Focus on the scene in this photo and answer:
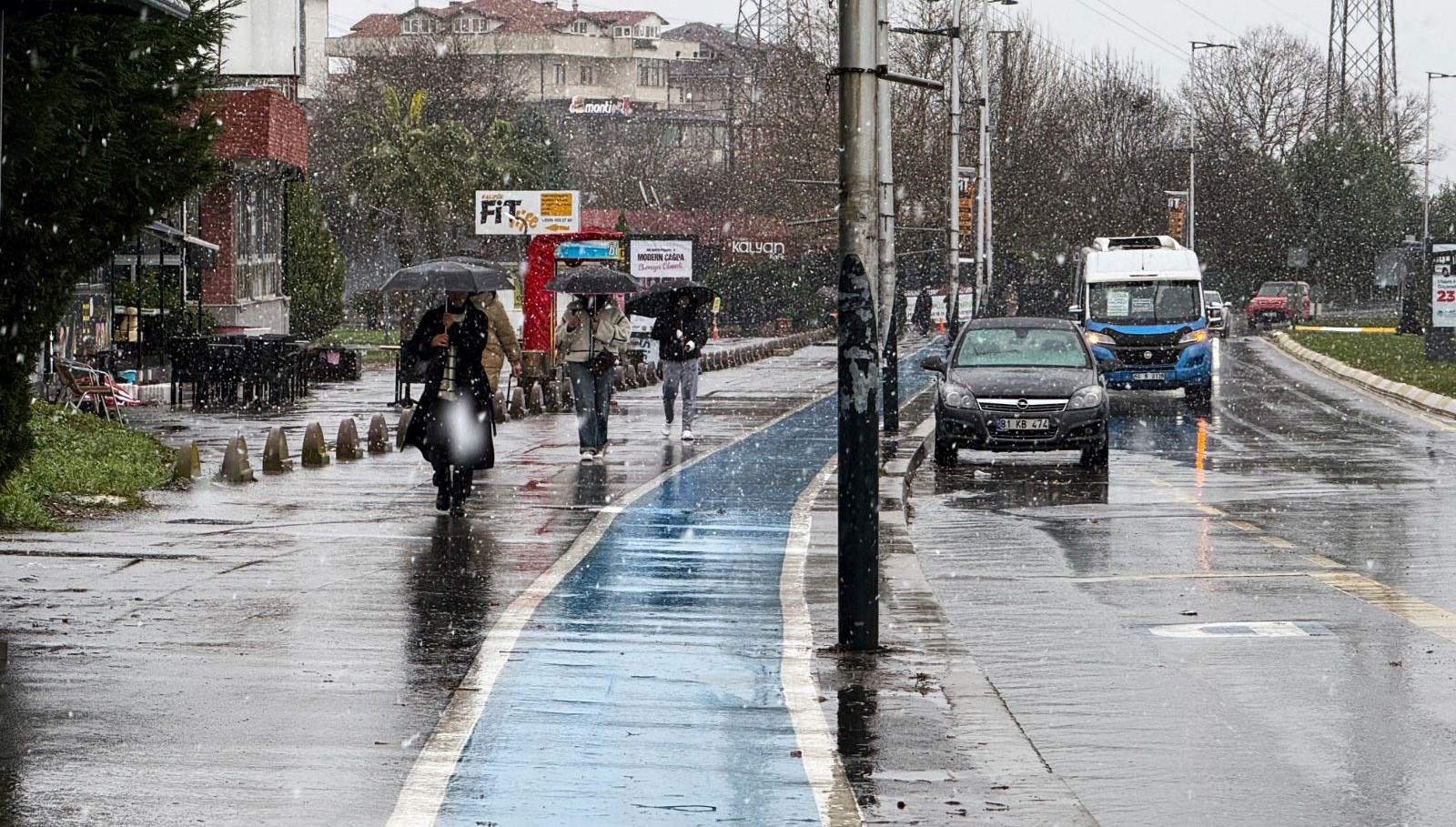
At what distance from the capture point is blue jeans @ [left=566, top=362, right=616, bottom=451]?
19.9 metres

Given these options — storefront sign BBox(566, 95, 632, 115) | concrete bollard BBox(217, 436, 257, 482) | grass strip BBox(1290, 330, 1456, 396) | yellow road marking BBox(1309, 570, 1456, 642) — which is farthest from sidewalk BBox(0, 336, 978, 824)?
storefront sign BBox(566, 95, 632, 115)

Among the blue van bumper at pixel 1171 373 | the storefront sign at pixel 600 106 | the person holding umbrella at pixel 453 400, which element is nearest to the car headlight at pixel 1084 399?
the person holding umbrella at pixel 453 400

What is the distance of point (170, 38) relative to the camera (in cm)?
1427

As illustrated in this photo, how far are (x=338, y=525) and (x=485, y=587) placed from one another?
124 inches

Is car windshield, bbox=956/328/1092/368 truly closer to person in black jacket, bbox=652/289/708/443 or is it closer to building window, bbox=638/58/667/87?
person in black jacket, bbox=652/289/708/443

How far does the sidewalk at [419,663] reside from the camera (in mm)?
6551

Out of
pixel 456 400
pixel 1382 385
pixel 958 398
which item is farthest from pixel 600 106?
pixel 456 400

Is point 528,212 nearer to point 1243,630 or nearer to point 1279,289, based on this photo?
point 1243,630

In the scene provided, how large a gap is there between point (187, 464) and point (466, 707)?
31.6ft

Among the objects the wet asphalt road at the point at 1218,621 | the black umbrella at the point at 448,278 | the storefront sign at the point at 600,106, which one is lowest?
the wet asphalt road at the point at 1218,621

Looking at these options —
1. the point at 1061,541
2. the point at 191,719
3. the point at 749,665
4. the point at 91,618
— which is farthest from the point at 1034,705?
the point at 1061,541

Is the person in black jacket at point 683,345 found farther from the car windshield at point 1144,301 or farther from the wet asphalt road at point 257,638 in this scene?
the car windshield at point 1144,301

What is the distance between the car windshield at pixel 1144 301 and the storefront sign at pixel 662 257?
968 centimetres

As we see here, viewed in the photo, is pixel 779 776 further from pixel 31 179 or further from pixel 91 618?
pixel 31 179
